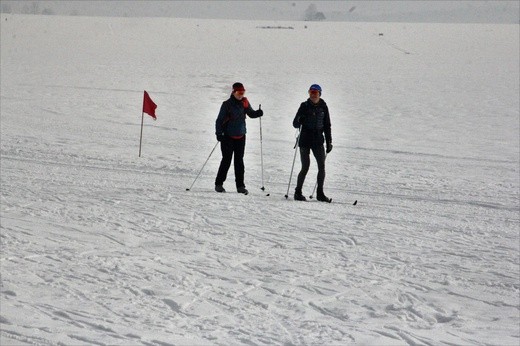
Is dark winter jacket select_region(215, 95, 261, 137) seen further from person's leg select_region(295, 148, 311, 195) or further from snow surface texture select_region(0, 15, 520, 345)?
snow surface texture select_region(0, 15, 520, 345)

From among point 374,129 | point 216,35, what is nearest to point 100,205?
point 374,129

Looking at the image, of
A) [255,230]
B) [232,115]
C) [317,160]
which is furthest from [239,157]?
[255,230]

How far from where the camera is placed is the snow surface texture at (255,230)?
19.5 ft

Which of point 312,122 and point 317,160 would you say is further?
point 317,160

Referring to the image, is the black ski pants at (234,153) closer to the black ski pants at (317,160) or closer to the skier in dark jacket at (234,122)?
the skier in dark jacket at (234,122)

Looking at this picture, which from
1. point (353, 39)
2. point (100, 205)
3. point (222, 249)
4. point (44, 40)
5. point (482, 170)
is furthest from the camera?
point (353, 39)

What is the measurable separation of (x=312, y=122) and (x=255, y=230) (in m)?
1.81

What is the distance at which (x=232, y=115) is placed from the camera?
31.1 ft

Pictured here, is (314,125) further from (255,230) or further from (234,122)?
(255,230)

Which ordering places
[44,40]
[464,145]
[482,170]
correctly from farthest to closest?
1. [44,40]
2. [464,145]
3. [482,170]

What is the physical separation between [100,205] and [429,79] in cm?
2372

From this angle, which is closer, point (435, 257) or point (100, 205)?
point (435, 257)

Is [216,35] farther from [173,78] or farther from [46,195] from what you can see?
[46,195]

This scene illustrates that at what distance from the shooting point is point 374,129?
695 inches
